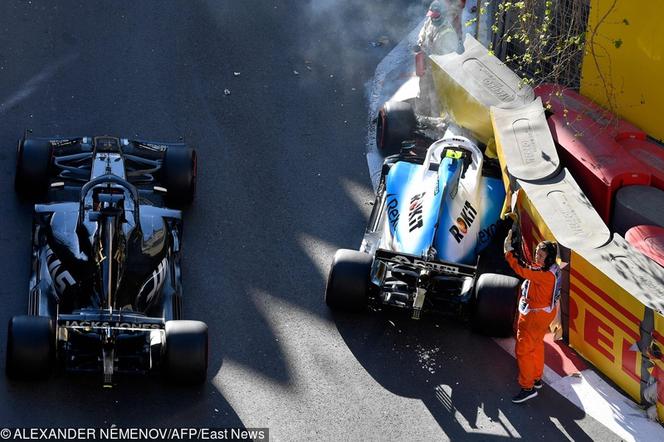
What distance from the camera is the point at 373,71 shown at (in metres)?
17.1

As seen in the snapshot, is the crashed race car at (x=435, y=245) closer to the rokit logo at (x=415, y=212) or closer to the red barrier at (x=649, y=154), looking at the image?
the rokit logo at (x=415, y=212)

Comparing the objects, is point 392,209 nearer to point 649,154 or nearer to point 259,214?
point 259,214

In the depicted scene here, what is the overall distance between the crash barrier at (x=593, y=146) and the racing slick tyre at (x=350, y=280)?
2629 millimetres

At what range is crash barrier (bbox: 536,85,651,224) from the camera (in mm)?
12609

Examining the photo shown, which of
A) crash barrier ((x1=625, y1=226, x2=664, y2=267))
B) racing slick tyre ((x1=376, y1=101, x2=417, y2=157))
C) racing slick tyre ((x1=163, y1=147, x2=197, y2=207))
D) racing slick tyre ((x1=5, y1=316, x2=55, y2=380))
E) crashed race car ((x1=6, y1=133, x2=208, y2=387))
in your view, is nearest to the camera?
racing slick tyre ((x1=5, y1=316, x2=55, y2=380))

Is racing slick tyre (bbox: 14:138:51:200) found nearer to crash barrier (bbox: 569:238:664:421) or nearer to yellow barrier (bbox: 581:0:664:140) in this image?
crash barrier (bbox: 569:238:664:421)

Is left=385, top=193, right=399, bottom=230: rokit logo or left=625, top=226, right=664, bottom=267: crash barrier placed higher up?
left=385, top=193, right=399, bottom=230: rokit logo

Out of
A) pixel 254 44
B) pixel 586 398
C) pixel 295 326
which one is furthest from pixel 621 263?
pixel 254 44

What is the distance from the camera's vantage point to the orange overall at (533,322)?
11031 mm

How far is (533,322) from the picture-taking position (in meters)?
11.1

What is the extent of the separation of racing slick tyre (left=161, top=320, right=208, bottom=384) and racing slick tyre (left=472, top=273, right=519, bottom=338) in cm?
281

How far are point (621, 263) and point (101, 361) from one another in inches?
191

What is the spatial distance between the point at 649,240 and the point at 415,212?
7.84 feet

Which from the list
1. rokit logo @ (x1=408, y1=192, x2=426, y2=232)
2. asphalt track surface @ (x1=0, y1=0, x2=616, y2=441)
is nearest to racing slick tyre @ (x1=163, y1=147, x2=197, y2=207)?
asphalt track surface @ (x1=0, y1=0, x2=616, y2=441)
